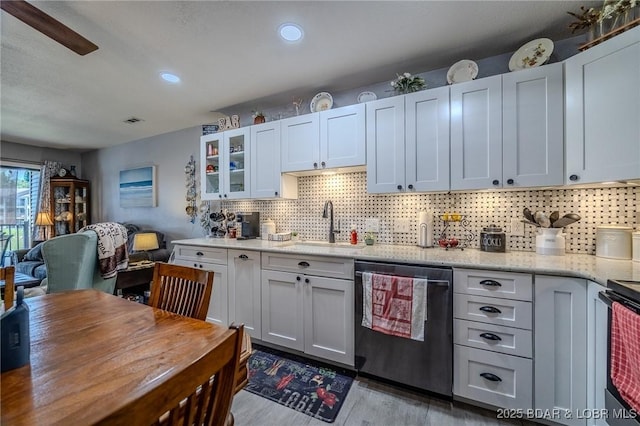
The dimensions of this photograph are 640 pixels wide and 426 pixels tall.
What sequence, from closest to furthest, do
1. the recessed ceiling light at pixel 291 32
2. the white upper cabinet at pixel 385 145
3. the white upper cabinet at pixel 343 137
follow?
the recessed ceiling light at pixel 291 32, the white upper cabinet at pixel 385 145, the white upper cabinet at pixel 343 137

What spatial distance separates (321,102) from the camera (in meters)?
2.69

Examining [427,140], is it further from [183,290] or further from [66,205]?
[66,205]

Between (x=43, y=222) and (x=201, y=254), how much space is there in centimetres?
425

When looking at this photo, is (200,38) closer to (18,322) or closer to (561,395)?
(18,322)

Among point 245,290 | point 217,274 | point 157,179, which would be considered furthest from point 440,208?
point 157,179

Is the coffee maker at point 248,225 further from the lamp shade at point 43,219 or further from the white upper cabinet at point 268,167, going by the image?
the lamp shade at point 43,219

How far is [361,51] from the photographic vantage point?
82.6 inches

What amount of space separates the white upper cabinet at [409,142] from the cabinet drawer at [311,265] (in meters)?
0.72

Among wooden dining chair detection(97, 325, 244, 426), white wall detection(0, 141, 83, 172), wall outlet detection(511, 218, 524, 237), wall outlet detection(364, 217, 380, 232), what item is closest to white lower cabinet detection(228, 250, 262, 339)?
wall outlet detection(364, 217, 380, 232)

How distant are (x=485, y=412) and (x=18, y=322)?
232cm

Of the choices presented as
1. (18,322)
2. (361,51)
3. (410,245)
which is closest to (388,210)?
(410,245)

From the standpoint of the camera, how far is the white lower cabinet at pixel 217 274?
103 inches

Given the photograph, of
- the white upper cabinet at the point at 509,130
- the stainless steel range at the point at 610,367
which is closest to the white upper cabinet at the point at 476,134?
the white upper cabinet at the point at 509,130

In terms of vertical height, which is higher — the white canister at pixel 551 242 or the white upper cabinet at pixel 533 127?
the white upper cabinet at pixel 533 127
